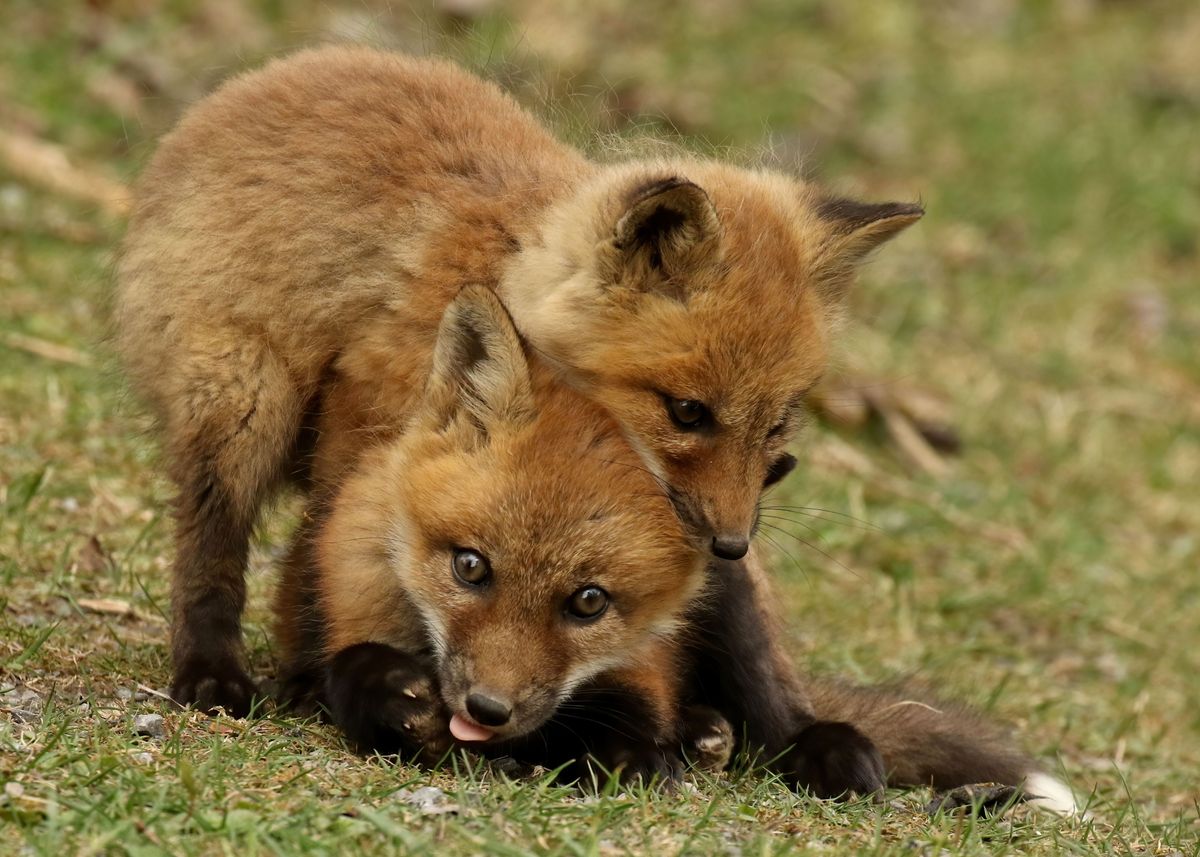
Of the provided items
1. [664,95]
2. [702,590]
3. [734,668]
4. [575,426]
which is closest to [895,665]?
[734,668]

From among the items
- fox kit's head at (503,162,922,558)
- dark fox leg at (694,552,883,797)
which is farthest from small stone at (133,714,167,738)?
dark fox leg at (694,552,883,797)

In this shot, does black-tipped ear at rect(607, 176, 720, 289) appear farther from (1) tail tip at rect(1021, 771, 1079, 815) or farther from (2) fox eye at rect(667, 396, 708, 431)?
(1) tail tip at rect(1021, 771, 1079, 815)

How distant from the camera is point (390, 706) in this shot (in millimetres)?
4629

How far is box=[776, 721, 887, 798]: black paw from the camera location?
5.07 metres

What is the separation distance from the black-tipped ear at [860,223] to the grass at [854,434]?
0.51m

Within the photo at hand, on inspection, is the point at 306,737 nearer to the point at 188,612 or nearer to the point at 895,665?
the point at 188,612

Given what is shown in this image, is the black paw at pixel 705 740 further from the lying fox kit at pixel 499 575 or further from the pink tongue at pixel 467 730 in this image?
the pink tongue at pixel 467 730

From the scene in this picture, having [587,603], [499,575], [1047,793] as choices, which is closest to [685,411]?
[587,603]

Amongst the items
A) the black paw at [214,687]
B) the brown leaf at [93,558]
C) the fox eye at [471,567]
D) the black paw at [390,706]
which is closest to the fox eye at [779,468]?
the fox eye at [471,567]

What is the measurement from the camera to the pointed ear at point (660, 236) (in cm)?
490

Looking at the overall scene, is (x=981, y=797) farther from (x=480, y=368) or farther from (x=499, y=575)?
(x=480, y=368)

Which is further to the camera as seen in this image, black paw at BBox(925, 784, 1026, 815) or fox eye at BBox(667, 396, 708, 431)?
black paw at BBox(925, 784, 1026, 815)

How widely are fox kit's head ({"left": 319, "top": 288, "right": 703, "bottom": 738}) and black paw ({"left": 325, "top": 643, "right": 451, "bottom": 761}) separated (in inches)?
4.6

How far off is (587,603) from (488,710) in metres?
0.42
